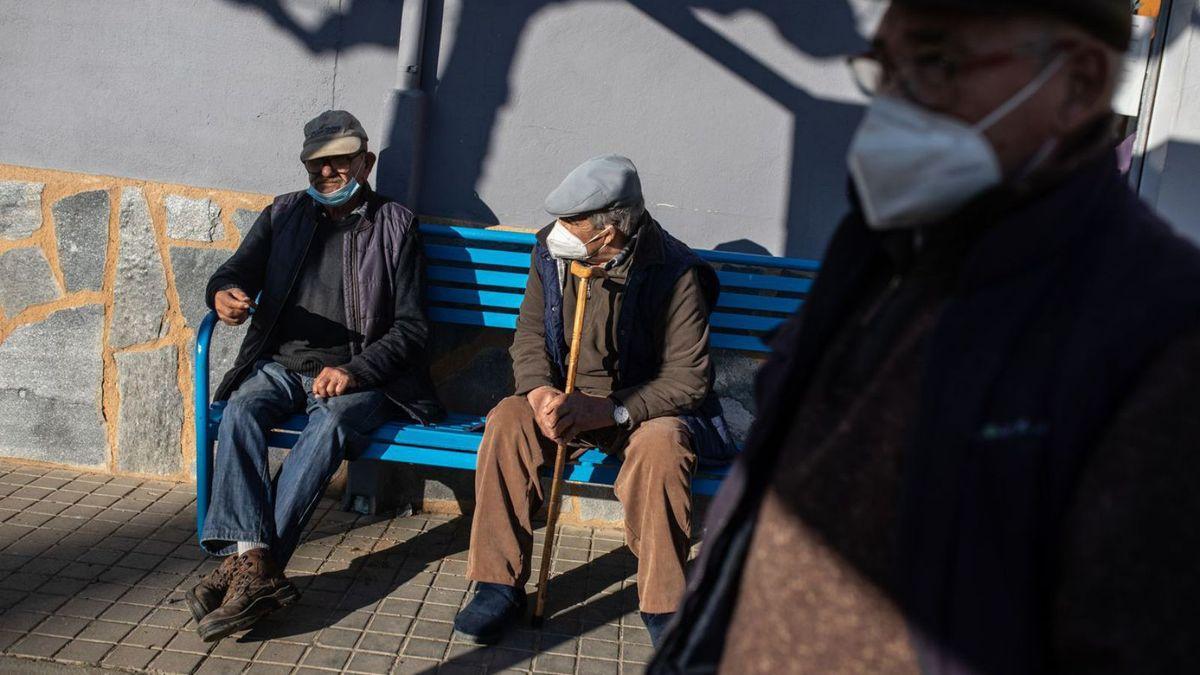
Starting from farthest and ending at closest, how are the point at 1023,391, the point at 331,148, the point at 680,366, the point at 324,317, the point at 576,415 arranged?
the point at 324,317 → the point at 331,148 → the point at 680,366 → the point at 576,415 → the point at 1023,391

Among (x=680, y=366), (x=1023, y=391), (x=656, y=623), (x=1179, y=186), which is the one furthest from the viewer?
(x=1179, y=186)

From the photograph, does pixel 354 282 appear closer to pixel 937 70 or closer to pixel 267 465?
pixel 267 465

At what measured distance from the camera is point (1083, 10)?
43.0 inches

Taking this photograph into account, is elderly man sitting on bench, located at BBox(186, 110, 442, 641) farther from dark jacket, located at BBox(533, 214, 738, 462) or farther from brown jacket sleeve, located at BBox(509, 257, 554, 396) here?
dark jacket, located at BBox(533, 214, 738, 462)

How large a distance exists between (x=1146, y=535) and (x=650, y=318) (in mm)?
2659

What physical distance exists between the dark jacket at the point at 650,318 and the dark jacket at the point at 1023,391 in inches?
91.4

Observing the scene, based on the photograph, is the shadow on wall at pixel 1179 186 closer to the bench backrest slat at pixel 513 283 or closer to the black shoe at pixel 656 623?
the bench backrest slat at pixel 513 283

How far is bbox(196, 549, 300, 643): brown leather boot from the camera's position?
9.97 feet

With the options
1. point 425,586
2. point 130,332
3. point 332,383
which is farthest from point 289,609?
point 130,332

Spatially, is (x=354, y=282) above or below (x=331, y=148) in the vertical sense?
below

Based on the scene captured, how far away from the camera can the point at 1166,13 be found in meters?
4.02

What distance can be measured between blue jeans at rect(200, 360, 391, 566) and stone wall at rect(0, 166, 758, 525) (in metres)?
0.63

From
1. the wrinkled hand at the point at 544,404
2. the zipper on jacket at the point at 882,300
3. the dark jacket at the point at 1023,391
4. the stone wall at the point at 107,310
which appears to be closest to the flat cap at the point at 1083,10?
the dark jacket at the point at 1023,391

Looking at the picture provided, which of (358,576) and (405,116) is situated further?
(405,116)
